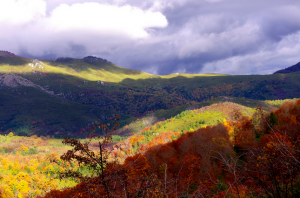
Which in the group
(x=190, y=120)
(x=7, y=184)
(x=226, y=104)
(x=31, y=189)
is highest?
(x=226, y=104)

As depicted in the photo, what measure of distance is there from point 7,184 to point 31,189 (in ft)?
46.4

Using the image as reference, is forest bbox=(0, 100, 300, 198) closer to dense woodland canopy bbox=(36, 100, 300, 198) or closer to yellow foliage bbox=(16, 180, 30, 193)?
dense woodland canopy bbox=(36, 100, 300, 198)

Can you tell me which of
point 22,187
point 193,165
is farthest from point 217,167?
point 22,187

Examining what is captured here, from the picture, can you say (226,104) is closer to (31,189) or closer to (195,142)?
(195,142)

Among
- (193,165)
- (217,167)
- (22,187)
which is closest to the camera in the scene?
(193,165)

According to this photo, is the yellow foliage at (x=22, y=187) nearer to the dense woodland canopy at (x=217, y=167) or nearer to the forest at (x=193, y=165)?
the forest at (x=193, y=165)

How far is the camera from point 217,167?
4553cm

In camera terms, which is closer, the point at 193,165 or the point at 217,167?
→ the point at 193,165

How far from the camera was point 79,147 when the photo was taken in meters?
6.71

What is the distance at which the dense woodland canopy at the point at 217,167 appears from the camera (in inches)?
266

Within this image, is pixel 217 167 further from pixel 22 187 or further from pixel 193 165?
pixel 22 187

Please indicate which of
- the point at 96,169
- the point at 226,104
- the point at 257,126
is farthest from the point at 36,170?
the point at 226,104

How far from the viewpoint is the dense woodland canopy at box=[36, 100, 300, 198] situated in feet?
22.2

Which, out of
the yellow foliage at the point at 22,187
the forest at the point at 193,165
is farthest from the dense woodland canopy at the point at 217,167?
the yellow foliage at the point at 22,187
